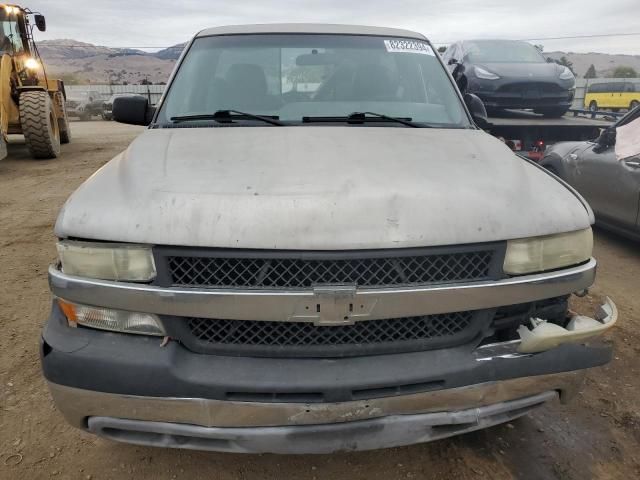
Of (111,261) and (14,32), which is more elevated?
(14,32)

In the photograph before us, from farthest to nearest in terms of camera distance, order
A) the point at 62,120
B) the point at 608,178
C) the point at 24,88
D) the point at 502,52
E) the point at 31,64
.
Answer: the point at 62,120 < the point at 31,64 < the point at 24,88 < the point at 502,52 < the point at 608,178

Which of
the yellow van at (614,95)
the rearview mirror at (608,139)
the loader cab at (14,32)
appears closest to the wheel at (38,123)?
the loader cab at (14,32)

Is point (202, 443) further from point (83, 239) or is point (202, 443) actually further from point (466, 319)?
point (466, 319)

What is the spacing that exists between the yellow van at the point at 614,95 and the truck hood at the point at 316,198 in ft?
91.2

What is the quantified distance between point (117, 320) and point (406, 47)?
251 cm

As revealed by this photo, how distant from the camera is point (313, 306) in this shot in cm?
169

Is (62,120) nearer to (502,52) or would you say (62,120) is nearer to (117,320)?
(502,52)

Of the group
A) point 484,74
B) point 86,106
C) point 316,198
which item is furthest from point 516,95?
point 86,106

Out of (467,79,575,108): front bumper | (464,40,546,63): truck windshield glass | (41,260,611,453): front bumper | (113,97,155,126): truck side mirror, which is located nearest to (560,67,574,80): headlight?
(467,79,575,108): front bumper

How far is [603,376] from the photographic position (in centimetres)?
296

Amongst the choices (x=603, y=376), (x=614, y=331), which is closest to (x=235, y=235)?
(x=603, y=376)

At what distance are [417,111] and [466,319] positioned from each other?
1490mm

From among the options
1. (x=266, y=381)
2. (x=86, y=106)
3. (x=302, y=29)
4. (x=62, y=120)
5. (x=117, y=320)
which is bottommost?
(x=86, y=106)

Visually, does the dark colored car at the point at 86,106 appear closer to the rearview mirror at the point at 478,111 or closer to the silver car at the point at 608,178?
the silver car at the point at 608,178
